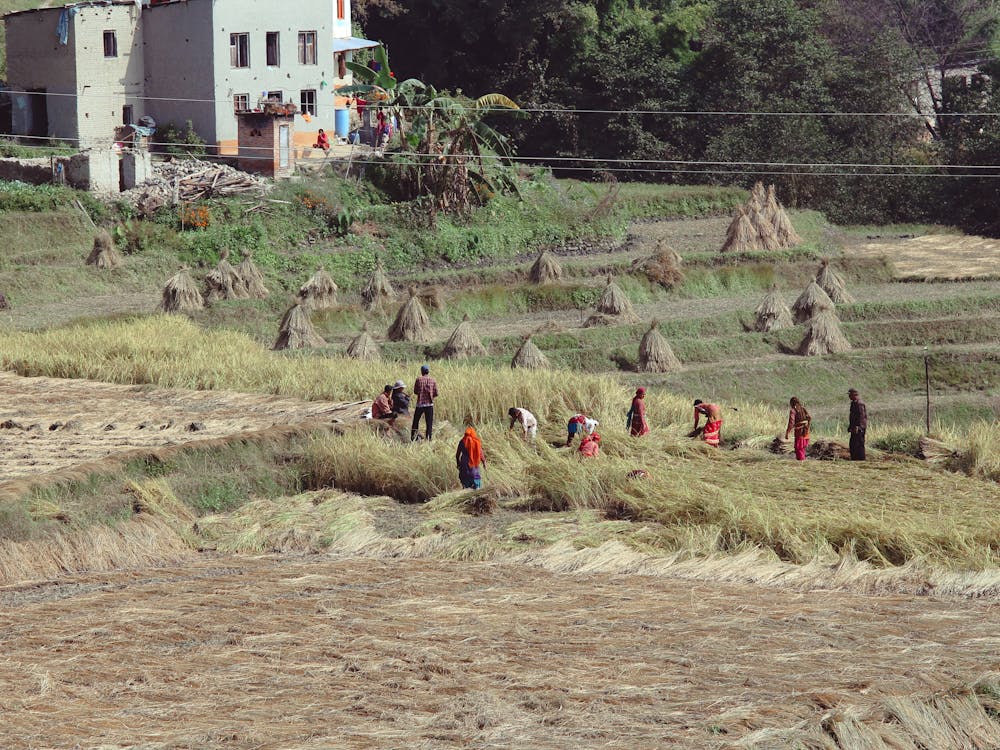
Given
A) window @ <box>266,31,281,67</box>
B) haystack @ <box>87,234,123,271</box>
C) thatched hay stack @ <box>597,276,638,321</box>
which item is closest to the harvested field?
haystack @ <box>87,234,123,271</box>

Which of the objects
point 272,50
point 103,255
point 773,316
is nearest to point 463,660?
point 773,316

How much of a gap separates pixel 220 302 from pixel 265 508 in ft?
41.6

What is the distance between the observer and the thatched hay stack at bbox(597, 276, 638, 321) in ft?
87.4

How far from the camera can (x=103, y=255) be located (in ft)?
96.5

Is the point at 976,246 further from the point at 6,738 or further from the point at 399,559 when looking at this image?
the point at 6,738

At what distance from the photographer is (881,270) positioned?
32031 millimetres

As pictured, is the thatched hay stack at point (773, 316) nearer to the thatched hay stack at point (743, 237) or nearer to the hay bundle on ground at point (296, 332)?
the thatched hay stack at point (743, 237)

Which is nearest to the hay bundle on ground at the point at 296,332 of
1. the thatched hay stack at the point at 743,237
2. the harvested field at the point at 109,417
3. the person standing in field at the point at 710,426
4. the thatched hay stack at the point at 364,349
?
the thatched hay stack at the point at 364,349

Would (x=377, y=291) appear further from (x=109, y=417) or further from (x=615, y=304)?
(x=109, y=417)

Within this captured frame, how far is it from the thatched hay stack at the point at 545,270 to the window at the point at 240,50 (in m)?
12.6

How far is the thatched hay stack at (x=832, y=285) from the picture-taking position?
1126 inches

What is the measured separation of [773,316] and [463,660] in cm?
1755

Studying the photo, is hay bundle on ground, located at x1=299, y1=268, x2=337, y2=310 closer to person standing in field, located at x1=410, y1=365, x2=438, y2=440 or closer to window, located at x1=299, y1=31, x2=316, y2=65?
person standing in field, located at x1=410, y1=365, x2=438, y2=440

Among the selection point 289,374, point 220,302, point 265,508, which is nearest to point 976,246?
point 220,302
